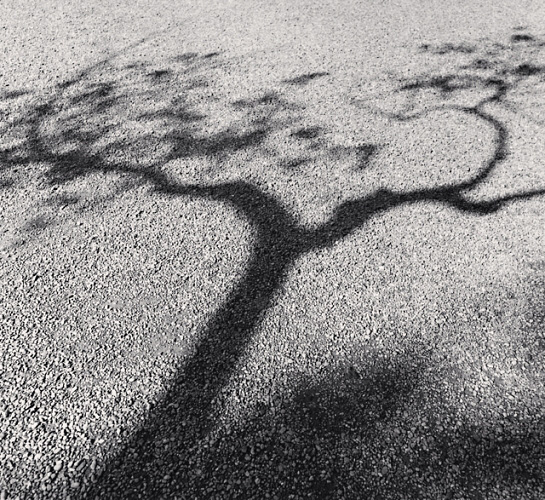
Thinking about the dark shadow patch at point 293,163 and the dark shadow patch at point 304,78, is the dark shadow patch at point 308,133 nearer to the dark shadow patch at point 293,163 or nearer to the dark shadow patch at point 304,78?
the dark shadow patch at point 293,163

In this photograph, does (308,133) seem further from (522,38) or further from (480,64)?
(522,38)

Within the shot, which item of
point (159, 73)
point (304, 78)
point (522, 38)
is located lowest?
point (522, 38)

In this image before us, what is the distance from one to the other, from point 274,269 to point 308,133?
132 centimetres

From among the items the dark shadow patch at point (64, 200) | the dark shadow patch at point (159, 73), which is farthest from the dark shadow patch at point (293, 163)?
the dark shadow patch at point (159, 73)

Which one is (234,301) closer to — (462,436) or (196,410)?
(196,410)

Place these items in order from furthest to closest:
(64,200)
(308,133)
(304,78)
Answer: (304,78) < (308,133) < (64,200)

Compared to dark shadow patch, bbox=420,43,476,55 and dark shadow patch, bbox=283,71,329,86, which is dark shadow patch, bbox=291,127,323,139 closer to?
dark shadow patch, bbox=283,71,329,86

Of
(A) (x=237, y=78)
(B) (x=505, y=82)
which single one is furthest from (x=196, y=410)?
(B) (x=505, y=82)

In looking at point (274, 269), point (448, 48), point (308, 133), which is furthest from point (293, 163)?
point (448, 48)

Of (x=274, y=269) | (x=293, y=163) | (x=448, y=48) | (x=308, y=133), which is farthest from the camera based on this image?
(x=448, y=48)

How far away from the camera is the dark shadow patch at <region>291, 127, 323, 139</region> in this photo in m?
3.80

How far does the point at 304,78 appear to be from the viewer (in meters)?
4.47

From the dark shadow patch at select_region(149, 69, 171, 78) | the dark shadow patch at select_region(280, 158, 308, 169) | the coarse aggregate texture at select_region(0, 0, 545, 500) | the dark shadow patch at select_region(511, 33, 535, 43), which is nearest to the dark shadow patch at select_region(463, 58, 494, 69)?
the coarse aggregate texture at select_region(0, 0, 545, 500)

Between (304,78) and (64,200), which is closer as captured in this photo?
(64,200)
